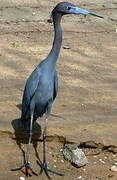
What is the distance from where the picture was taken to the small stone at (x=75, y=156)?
4.42m

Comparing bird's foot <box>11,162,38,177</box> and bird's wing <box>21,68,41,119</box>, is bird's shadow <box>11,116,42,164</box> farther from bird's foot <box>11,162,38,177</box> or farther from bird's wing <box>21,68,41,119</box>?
bird's wing <box>21,68,41,119</box>

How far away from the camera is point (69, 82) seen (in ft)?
20.2

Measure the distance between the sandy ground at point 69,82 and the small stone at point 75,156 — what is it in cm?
6

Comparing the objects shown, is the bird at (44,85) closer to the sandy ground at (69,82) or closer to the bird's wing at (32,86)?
the bird's wing at (32,86)

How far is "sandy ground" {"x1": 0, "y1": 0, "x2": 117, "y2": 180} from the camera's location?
181 inches

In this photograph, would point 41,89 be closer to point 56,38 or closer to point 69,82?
point 56,38

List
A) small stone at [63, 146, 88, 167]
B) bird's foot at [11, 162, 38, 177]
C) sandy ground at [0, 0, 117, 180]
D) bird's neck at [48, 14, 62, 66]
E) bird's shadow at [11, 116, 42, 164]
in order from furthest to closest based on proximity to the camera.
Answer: bird's shadow at [11, 116, 42, 164]
sandy ground at [0, 0, 117, 180]
small stone at [63, 146, 88, 167]
bird's foot at [11, 162, 38, 177]
bird's neck at [48, 14, 62, 66]

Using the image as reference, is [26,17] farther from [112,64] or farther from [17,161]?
[17,161]

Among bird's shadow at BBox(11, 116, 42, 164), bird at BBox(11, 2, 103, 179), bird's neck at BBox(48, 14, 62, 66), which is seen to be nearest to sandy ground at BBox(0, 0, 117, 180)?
bird's shadow at BBox(11, 116, 42, 164)

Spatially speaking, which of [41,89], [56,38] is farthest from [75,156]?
[56,38]

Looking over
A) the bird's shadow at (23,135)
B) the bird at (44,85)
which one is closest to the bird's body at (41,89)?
the bird at (44,85)

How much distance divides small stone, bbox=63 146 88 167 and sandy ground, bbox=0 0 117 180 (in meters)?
0.06

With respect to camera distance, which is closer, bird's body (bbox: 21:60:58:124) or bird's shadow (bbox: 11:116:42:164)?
bird's body (bbox: 21:60:58:124)

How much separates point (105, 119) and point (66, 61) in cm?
198
